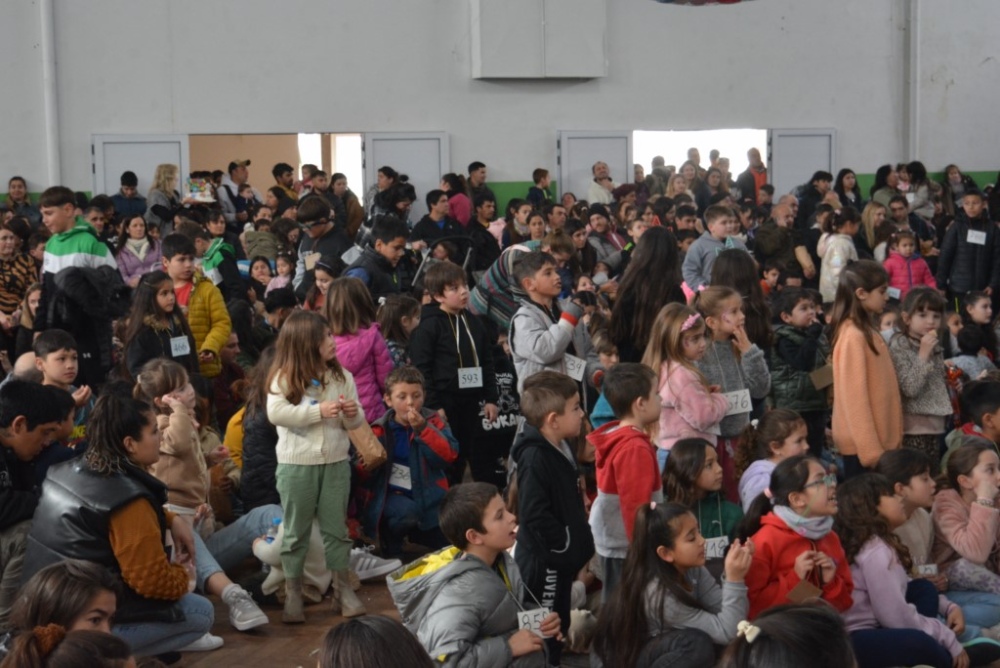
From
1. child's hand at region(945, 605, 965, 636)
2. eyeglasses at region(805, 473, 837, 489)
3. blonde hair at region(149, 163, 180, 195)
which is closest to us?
eyeglasses at region(805, 473, 837, 489)

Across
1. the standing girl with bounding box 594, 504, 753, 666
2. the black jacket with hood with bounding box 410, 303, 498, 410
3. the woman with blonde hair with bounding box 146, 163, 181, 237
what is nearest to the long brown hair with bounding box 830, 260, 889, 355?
the black jacket with hood with bounding box 410, 303, 498, 410

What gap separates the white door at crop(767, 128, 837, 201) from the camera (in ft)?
51.8

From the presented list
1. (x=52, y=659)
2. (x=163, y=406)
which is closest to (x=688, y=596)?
(x=52, y=659)

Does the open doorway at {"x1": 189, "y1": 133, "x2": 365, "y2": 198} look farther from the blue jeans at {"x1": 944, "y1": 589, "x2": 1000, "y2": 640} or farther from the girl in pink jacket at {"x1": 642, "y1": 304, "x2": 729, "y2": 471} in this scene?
the blue jeans at {"x1": 944, "y1": 589, "x2": 1000, "y2": 640}

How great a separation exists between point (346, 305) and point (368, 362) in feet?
1.01

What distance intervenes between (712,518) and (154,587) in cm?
212

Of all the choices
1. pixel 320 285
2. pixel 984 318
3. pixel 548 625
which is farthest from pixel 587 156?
pixel 548 625

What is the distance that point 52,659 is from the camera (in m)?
2.47

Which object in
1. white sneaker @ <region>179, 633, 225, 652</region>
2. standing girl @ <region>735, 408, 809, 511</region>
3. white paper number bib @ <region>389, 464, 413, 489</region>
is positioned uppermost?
standing girl @ <region>735, 408, 809, 511</region>

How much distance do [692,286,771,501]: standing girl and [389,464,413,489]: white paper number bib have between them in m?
1.57

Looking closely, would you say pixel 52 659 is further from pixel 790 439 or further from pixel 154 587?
pixel 790 439

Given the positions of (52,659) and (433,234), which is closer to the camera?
(52,659)

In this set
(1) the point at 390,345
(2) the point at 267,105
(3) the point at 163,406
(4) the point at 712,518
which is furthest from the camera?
(2) the point at 267,105

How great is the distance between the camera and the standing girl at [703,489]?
15.4ft
